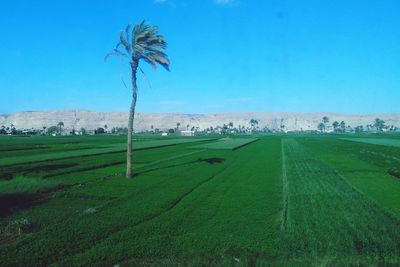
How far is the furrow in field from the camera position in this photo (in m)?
9.89

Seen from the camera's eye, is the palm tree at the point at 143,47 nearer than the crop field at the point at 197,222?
No

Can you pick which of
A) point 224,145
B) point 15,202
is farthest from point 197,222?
point 224,145

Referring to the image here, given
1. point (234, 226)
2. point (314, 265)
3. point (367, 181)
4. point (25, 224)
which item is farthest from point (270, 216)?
point (367, 181)

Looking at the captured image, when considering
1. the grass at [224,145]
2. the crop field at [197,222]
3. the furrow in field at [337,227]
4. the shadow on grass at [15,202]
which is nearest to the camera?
the crop field at [197,222]

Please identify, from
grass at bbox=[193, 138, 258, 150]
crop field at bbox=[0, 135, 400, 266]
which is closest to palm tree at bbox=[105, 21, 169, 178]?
crop field at bbox=[0, 135, 400, 266]

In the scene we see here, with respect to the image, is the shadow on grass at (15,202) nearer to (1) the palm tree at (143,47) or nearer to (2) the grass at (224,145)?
(1) the palm tree at (143,47)

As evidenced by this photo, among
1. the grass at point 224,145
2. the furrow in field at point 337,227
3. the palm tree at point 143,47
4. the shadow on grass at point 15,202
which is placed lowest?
the grass at point 224,145

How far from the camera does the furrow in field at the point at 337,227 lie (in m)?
9.89

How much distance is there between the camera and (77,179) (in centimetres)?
2330

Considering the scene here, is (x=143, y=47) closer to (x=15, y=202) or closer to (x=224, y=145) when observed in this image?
(x=15, y=202)

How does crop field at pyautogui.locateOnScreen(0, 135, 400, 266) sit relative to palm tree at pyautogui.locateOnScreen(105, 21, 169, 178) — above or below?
below

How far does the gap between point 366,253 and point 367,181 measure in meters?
15.2

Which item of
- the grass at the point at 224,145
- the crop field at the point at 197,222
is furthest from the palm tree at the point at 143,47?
the grass at the point at 224,145

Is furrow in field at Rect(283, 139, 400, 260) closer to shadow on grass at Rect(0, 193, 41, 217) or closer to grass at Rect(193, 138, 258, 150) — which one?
shadow on grass at Rect(0, 193, 41, 217)
